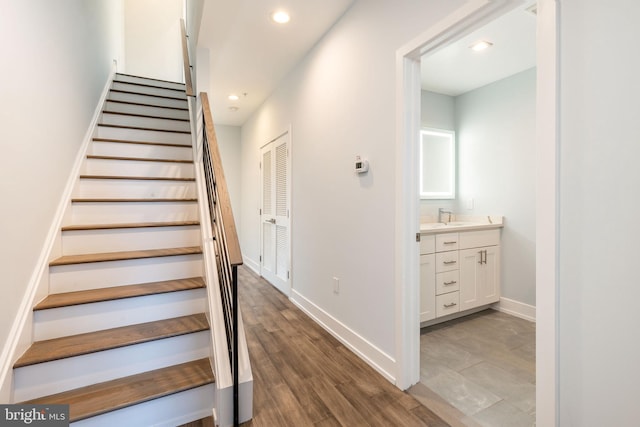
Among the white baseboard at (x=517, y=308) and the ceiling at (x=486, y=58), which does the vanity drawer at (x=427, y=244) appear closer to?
the white baseboard at (x=517, y=308)

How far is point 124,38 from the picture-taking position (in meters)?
4.67

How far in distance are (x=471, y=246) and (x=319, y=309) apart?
5.37ft

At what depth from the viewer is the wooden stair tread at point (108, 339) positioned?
138 centimetres

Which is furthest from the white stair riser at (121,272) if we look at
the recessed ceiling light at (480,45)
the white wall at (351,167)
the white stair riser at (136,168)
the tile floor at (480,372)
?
the recessed ceiling light at (480,45)

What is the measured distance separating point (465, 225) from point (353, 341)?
5.72ft

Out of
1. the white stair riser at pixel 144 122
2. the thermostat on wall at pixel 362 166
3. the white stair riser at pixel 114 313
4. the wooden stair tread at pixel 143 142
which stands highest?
the white stair riser at pixel 144 122

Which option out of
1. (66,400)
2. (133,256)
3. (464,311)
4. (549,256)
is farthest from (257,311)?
(549,256)

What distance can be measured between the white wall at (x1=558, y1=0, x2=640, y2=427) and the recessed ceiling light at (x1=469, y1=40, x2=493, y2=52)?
1590 mm

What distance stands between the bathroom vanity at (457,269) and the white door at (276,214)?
160 centimetres

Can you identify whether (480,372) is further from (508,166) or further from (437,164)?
(437,164)

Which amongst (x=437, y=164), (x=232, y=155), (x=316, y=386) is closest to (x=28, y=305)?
(x=316, y=386)

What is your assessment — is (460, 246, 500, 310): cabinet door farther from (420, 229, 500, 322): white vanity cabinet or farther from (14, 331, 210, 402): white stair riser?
(14, 331, 210, 402): white stair riser

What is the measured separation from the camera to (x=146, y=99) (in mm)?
3615

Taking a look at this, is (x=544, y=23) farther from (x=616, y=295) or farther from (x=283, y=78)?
(x=283, y=78)
